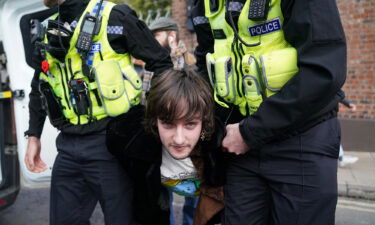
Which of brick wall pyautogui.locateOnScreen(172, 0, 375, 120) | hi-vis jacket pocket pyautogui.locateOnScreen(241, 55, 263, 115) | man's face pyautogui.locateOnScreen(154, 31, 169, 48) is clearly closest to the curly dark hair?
hi-vis jacket pocket pyautogui.locateOnScreen(241, 55, 263, 115)

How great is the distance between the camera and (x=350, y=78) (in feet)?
19.0

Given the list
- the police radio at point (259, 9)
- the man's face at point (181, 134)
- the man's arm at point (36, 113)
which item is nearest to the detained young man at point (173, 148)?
the man's face at point (181, 134)

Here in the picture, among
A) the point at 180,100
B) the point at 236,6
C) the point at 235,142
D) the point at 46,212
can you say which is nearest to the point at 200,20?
the point at 236,6

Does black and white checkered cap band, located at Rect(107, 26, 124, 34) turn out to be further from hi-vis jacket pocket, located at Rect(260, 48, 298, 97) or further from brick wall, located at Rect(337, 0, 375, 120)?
brick wall, located at Rect(337, 0, 375, 120)

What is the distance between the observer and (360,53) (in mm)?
5641

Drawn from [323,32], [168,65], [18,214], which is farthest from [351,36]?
[18,214]

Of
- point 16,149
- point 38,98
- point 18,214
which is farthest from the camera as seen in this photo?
point 18,214

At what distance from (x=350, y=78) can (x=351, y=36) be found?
0.70 meters

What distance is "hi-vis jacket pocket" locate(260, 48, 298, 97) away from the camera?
1.32 m

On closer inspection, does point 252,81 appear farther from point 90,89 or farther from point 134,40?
point 90,89

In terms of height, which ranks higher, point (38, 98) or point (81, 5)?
point (81, 5)

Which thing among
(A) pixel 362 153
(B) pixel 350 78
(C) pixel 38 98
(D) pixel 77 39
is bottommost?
(A) pixel 362 153

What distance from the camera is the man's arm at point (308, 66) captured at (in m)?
1.21

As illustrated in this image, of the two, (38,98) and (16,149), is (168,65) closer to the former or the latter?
(38,98)
